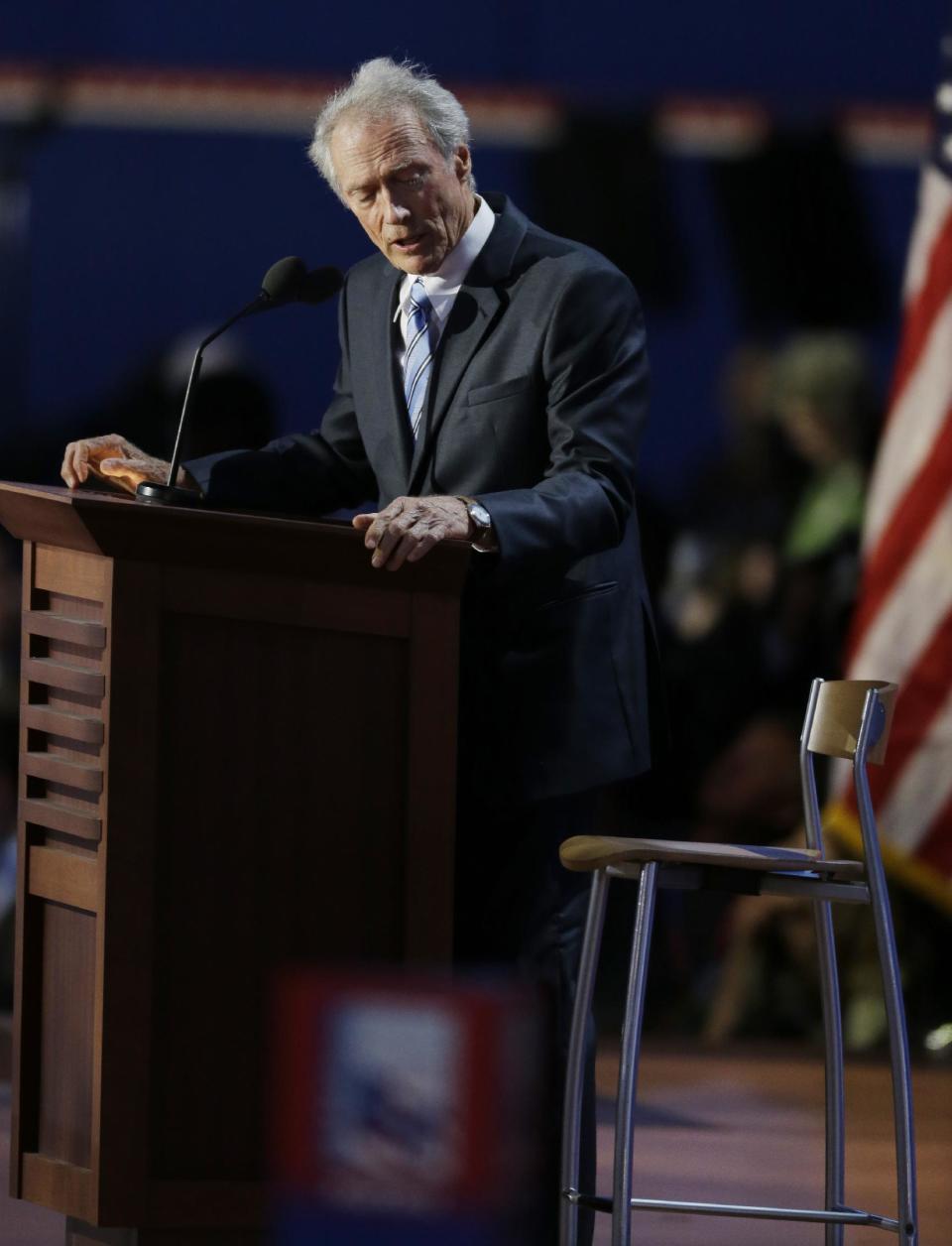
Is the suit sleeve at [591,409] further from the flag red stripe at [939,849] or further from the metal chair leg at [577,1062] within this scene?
the flag red stripe at [939,849]

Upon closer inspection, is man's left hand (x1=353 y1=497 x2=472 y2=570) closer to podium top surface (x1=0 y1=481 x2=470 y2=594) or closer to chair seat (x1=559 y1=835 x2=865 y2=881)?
podium top surface (x1=0 y1=481 x2=470 y2=594)

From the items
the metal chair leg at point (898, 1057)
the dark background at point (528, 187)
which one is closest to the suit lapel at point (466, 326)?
the metal chair leg at point (898, 1057)

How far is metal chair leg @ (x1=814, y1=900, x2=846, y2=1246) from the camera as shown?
2287 millimetres

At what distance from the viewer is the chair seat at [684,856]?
2.02 metres

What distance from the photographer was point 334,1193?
896 mm

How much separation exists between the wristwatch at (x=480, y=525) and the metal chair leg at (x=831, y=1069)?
0.56 metres

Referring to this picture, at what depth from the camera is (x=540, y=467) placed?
2.25 meters

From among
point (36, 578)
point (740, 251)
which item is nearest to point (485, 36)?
point (740, 251)

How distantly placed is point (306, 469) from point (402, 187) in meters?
0.36

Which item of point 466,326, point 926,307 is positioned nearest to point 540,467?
point 466,326

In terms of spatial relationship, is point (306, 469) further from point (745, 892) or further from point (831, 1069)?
point (831, 1069)

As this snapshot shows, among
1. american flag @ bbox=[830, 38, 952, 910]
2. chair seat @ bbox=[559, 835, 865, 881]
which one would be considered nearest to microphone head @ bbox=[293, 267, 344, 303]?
chair seat @ bbox=[559, 835, 865, 881]

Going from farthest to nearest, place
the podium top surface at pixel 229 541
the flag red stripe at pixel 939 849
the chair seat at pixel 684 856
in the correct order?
the flag red stripe at pixel 939 849
the chair seat at pixel 684 856
the podium top surface at pixel 229 541

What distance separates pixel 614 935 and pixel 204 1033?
2781 mm
